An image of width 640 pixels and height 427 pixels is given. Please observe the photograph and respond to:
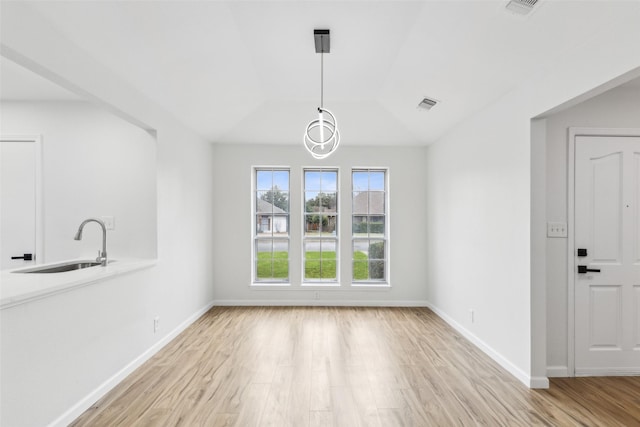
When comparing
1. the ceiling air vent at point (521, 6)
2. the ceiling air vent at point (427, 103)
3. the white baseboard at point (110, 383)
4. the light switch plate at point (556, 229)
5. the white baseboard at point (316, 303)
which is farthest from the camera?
the white baseboard at point (316, 303)

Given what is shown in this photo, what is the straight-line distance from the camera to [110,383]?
2.57 metres

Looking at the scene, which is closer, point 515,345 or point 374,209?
point 515,345

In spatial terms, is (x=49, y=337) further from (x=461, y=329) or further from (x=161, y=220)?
(x=461, y=329)

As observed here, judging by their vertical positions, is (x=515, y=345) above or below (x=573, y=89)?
below

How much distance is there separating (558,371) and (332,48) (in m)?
3.59

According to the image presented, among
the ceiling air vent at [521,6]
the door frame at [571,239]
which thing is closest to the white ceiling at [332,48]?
the ceiling air vent at [521,6]

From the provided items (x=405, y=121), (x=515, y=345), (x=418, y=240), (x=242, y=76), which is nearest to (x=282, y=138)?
(x=242, y=76)

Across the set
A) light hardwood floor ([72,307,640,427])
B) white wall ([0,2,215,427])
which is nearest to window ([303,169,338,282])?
light hardwood floor ([72,307,640,427])

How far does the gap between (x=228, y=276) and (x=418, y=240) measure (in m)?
3.14

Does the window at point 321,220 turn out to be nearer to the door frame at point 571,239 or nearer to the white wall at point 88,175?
the white wall at point 88,175

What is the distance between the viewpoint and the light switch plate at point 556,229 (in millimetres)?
2740

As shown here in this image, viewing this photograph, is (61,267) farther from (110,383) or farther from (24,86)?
(24,86)

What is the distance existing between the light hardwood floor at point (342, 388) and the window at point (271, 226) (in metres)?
1.52

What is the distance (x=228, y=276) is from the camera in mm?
5055
